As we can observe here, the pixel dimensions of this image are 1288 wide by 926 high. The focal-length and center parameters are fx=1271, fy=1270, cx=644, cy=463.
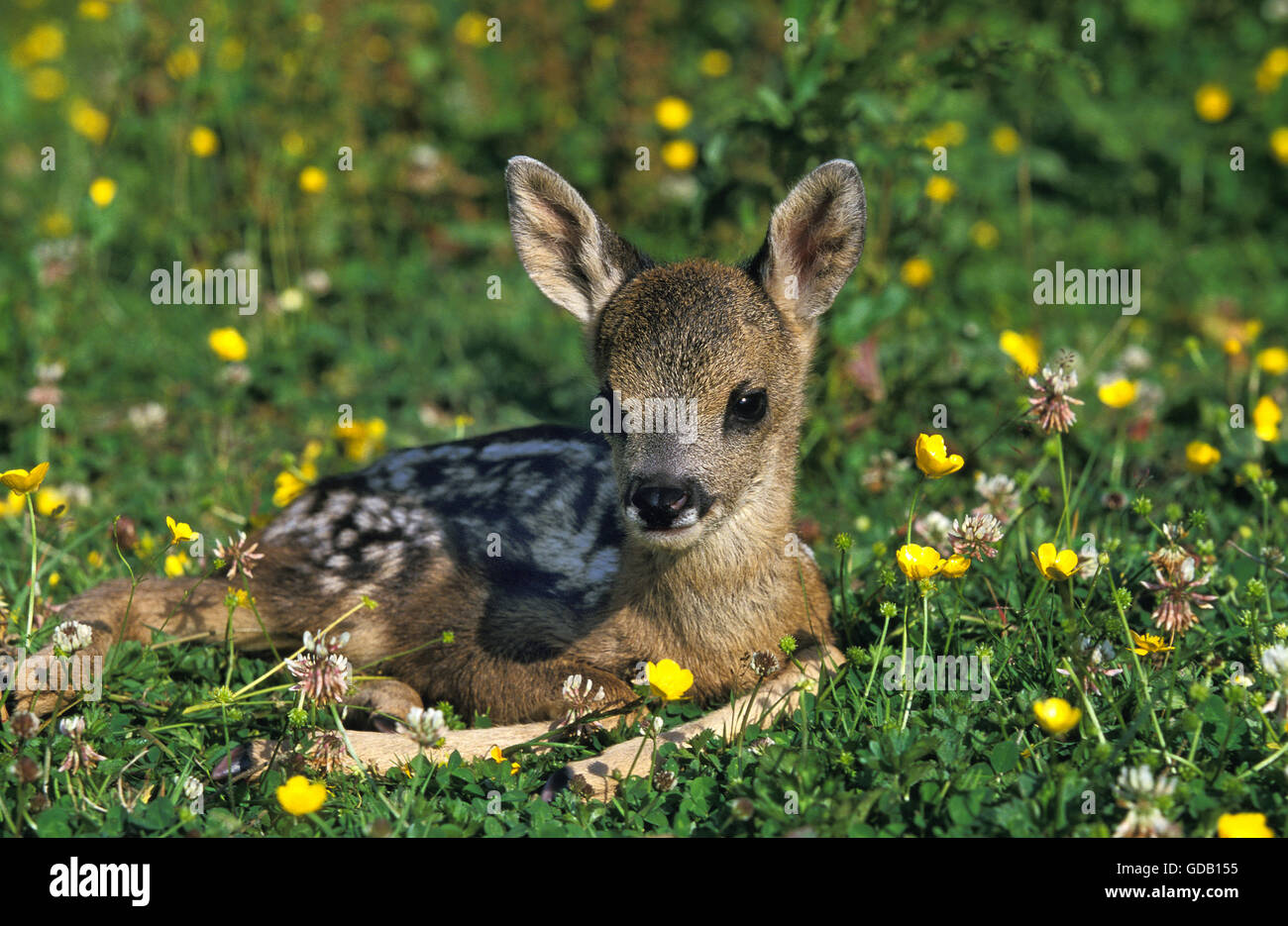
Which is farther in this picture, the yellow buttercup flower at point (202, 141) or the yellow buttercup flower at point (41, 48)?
the yellow buttercup flower at point (41, 48)

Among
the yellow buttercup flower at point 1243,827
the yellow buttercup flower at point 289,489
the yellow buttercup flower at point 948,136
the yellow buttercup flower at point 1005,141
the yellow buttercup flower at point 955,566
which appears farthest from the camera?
the yellow buttercup flower at point 1005,141

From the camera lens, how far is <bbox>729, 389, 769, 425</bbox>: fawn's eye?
4469 millimetres

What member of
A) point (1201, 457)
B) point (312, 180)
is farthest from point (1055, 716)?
point (312, 180)

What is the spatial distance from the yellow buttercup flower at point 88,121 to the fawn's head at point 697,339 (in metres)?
4.89

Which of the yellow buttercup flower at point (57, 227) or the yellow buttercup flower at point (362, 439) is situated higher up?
the yellow buttercup flower at point (57, 227)

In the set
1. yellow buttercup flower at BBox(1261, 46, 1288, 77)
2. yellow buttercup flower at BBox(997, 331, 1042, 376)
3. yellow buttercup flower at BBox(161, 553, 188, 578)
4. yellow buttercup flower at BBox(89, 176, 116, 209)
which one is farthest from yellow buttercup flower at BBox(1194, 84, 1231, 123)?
yellow buttercup flower at BBox(161, 553, 188, 578)

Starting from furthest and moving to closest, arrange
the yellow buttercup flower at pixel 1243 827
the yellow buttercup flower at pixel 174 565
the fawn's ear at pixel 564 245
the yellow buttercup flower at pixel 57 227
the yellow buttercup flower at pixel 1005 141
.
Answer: the yellow buttercup flower at pixel 1005 141
the yellow buttercup flower at pixel 57 227
the yellow buttercup flower at pixel 174 565
the fawn's ear at pixel 564 245
the yellow buttercup flower at pixel 1243 827

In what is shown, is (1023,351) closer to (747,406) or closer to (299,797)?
(747,406)

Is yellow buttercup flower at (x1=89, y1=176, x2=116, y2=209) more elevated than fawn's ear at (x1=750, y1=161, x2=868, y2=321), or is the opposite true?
yellow buttercup flower at (x1=89, y1=176, x2=116, y2=209)

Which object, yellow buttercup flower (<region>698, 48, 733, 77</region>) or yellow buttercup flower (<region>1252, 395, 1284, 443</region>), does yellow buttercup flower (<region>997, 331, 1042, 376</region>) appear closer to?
yellow buttercup flower (<region>1252, 395, 1284, 443</region>)

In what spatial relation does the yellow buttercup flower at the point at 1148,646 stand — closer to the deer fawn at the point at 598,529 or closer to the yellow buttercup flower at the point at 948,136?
the deer fawn at the point at 598,529

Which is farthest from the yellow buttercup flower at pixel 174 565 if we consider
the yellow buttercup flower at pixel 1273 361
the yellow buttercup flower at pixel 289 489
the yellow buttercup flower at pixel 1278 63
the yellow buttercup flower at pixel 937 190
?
the yellow buttercup flower at pixel 1278 63

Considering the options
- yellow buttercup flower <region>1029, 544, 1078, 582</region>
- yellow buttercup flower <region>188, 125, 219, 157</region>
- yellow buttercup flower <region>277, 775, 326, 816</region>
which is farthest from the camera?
yellow buttercup flower <region>188, 125, 219, 157</region>

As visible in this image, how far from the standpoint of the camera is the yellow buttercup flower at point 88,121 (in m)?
8.88
